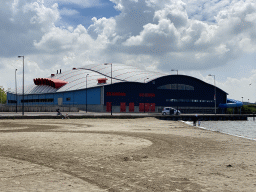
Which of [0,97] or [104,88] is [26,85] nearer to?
[0,97]

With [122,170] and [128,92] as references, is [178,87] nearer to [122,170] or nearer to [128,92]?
[128,92]

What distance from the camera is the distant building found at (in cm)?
9269

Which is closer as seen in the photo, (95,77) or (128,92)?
(128,92)

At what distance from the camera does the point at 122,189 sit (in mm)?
8328

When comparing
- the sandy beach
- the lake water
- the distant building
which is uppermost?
the distant building

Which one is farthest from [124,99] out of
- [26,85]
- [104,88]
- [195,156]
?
[195,156]

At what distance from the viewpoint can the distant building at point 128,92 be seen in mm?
92688

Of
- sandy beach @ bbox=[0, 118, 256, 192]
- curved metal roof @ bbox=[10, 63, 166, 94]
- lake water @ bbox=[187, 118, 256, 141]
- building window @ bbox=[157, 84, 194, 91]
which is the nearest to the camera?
sandy beach @ bbox=[0, 118, 256, 192]

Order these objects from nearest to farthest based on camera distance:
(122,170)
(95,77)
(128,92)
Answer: (122,170) → (128,92) → (95,77)

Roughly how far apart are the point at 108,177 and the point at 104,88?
3192 inches

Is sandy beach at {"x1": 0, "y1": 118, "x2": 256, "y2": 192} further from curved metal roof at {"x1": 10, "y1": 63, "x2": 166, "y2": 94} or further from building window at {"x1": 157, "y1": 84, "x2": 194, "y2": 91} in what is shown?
building window at {"x1": 157, "y1": 84, "x2": 194, "y2": 91}

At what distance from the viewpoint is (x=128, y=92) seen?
94438mm

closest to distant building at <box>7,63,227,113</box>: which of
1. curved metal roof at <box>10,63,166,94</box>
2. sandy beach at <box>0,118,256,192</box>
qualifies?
curved metal roof at <box>10,63,166,94</box>

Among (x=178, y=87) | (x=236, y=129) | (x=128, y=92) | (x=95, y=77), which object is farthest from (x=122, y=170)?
(x=95, y=77)
